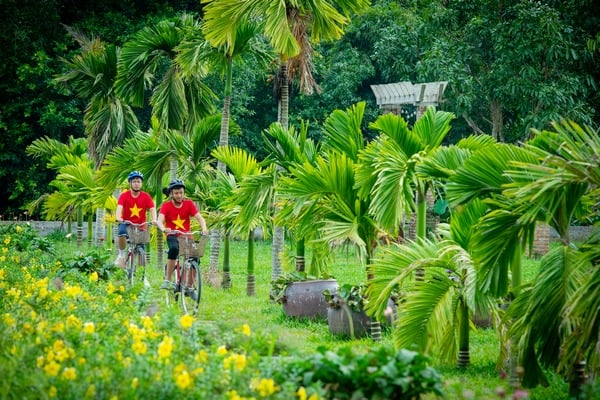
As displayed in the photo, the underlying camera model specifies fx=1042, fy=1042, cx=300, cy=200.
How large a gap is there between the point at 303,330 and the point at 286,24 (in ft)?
17.0

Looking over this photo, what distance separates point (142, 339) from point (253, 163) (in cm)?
1067

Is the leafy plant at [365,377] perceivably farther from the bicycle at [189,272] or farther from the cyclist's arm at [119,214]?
the cyclist's arm at [119,214]

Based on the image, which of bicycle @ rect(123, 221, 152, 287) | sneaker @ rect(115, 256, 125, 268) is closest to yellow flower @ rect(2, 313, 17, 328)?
bicycle @ rect(123, 221, 152, 287)

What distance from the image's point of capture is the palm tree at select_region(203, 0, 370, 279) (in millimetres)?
16188

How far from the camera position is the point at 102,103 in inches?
1067

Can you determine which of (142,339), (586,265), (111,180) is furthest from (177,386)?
(111,180)

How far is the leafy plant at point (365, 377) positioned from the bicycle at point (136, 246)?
26.9ft

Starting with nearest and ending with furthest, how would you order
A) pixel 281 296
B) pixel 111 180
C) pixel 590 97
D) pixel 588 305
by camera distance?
pixel 588 305
pixel 281 296
pixel 111 180
pixel 590 97

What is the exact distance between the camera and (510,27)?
3025 centimetres

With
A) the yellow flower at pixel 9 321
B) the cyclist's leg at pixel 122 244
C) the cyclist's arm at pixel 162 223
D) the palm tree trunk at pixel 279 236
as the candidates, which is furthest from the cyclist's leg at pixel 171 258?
the yellow flower at pixel 9 321

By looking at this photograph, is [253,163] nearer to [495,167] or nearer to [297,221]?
[297,221]

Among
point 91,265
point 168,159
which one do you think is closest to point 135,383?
point 91,265

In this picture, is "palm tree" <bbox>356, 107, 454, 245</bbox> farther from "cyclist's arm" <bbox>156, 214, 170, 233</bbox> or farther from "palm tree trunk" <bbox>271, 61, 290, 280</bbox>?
"palm tree trunk" <bbox>271, 61, 290, 280</bbox>

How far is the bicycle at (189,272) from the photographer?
1234 cm
